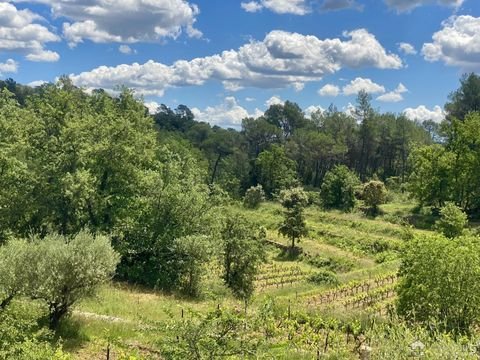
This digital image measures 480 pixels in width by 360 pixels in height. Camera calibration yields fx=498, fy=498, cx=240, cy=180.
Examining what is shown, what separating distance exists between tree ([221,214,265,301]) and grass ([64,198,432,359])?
5.65 feet

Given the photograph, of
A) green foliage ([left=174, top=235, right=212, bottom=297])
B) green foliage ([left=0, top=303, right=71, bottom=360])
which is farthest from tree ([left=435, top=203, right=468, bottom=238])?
green foliage ([left=0, top=303, right=71, bottom=360])

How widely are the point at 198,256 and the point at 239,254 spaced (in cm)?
436

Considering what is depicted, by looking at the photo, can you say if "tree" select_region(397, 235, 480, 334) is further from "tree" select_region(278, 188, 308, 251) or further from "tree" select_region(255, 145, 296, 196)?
"tree" select_region(255, 145, 296, 196)

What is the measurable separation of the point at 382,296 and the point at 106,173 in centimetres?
1772

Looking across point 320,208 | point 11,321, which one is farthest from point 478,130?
point 11,321

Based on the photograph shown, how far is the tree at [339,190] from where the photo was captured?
64125 mm

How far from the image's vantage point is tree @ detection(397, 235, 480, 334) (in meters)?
15.7

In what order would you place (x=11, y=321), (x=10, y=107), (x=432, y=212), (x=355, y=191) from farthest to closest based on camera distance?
(x=355, y=191), (x=432, y=212), (x=10, y=107), (x=11, y=321)

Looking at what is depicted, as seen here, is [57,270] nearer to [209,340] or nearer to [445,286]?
[209,340]

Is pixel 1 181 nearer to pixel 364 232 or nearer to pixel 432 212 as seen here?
pixel 364 232

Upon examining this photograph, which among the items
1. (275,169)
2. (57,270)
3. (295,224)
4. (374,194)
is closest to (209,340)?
(57,270)

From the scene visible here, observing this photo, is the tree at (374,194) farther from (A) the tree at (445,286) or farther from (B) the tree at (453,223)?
(A) the tree at (445,286)

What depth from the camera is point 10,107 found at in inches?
1464

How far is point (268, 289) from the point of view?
36125 mm
